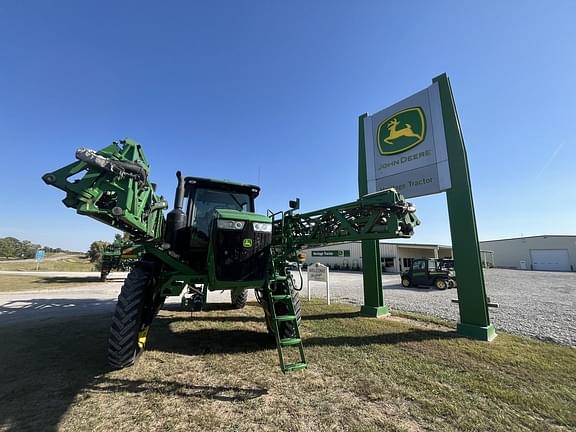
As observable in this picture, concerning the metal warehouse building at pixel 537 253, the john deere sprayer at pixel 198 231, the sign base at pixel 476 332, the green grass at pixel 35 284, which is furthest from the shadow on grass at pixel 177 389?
the metal warehouse building at pixel 537 253

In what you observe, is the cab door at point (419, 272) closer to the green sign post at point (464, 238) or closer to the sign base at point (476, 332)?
the green sign post at point (464, 238)

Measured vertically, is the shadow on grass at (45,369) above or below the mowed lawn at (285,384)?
above

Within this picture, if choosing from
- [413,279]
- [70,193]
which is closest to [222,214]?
[70,193]

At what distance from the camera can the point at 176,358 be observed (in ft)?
15.6

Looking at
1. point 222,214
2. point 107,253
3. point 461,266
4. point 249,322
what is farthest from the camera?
point 107,253

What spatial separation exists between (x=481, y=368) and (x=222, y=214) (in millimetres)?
5109

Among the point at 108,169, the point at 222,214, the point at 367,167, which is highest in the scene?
the point at 367,167

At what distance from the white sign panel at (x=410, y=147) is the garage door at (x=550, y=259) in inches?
1927

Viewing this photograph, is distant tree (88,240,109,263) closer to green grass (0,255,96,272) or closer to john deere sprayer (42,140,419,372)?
green grass (0,255,96,272)

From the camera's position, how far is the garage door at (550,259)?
38.8 m

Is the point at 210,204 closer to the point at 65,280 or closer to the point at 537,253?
the point at 65,280

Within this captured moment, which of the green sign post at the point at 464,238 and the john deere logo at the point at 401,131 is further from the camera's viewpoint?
the john deere logo at the point at 401,131

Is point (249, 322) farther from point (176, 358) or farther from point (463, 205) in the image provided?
point (463, 205)

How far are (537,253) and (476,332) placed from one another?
165 feet
